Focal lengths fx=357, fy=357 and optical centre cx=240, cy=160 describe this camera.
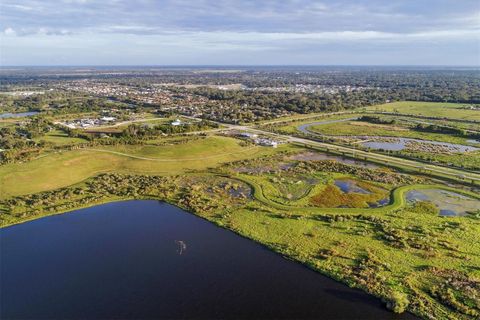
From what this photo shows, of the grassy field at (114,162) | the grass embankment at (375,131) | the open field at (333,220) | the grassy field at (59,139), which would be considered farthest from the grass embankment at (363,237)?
the grass embankment at (375,131)

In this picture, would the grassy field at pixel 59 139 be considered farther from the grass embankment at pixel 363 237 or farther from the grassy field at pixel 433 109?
the grassy field at pixel 433 109

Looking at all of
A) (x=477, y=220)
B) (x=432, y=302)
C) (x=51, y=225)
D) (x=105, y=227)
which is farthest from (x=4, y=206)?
(x=477, y=220)

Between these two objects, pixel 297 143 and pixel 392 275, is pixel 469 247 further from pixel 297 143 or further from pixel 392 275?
pixel 297 143

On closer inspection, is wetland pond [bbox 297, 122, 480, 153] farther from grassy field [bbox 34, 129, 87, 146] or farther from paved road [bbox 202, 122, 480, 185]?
grassy field [bbox 34, 129, 87, 146]

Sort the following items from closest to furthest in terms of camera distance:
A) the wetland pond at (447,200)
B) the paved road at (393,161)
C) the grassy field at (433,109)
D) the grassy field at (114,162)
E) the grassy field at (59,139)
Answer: the wetland pond at (447,200) < the grassy field at (114,162) < the paved road at (393,161) < the grassy field at (59,139) < the grassy field at (433,109)

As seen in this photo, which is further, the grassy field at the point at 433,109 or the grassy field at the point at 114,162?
the grassy field at the point at 433,109

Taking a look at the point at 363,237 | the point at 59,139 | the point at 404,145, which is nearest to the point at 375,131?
the point at 404,145

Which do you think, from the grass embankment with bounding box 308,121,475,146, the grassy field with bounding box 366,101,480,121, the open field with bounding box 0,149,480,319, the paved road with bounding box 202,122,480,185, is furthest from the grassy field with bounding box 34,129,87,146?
the grassy field with bounding box 366,101,480,121

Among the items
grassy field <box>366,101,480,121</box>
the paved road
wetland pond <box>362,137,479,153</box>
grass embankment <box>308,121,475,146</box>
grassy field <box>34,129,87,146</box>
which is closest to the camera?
the paved road
